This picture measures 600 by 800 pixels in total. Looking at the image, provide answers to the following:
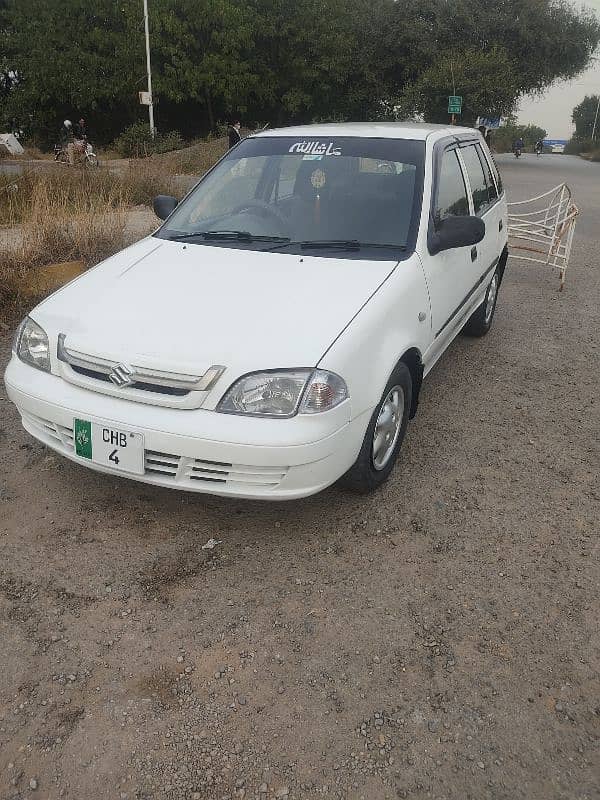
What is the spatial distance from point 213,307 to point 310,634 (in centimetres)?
147

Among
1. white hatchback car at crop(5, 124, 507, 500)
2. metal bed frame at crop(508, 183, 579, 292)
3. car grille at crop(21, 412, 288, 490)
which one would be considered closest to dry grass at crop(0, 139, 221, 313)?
white hatchback car at crop(5, 124, 507, 500)

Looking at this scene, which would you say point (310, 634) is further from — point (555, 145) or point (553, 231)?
point (555, 145)

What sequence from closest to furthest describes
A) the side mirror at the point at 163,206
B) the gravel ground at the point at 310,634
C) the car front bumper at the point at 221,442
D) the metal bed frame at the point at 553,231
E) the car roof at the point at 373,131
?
the gravel ground at the point at 310,634
the car front bumper at the point at 221,442
the car roof at the point at 373,131
the side mirror at the point at 163,206
the metal bed frame at the point at 553,231

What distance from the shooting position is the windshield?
3.49m

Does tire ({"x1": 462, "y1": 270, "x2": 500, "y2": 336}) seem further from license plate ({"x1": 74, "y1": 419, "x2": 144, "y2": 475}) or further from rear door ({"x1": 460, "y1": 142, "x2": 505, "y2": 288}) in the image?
license plate ({"x1": 74, "y1": 419, "x2": 144, "y2": 475})

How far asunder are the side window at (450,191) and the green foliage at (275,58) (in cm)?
3040

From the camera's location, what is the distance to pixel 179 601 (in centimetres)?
256

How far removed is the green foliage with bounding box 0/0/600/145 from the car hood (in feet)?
105

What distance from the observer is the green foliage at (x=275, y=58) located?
31109 mm

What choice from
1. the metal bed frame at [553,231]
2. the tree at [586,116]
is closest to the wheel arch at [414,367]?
the metal bed frame at [553,231]

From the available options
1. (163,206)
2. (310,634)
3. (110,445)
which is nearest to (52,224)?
(163,206)

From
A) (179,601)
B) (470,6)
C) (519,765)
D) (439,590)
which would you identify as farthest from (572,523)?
(470,6)

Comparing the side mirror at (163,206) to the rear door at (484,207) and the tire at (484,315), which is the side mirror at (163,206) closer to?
the rear door at (484,207)

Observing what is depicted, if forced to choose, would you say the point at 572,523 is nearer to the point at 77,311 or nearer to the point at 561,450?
the point at 561,450
